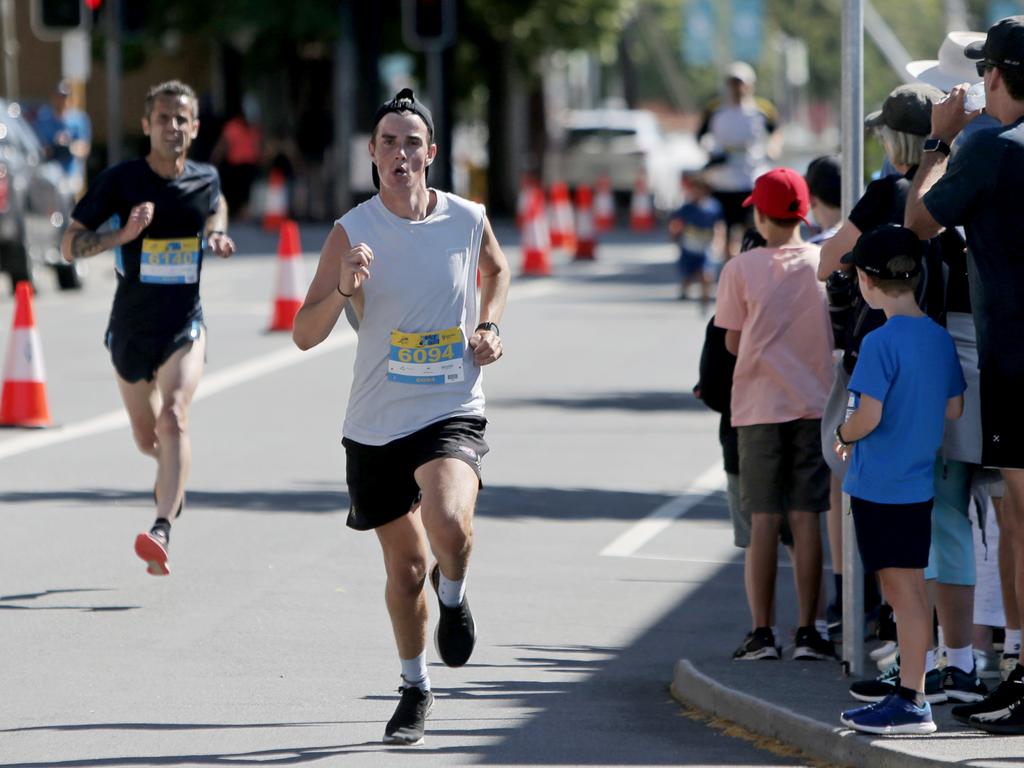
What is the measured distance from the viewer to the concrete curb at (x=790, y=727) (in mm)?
6352

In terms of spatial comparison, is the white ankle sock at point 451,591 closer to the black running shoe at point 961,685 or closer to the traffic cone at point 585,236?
the black running shoe at point 961,685

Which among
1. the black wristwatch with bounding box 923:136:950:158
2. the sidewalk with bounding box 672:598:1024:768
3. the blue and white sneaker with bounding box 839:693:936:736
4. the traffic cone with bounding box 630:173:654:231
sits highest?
the black wristwatch with bounding box 923:136:950:158

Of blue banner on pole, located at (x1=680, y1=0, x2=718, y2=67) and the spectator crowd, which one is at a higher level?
blue banner on pole, located at (x1=680, y1=0, x2=718, y2=67)

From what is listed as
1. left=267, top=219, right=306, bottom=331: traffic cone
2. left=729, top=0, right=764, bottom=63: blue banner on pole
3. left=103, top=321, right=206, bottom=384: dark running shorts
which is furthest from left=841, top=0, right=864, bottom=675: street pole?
left=729, top=0, right=764, bottom=63: blue banner on pole

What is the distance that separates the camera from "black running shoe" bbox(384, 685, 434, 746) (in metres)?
6.83

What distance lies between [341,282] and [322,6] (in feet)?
106

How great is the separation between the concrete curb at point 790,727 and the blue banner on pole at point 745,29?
3893 centimetres

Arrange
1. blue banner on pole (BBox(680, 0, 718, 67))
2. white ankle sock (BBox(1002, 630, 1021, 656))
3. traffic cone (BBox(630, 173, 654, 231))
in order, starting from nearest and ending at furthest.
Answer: white ankle sock (BBox(1002, 630, 1021, 656)), traffic cone (BBox(630, 173, 654, 231)), blue banner on pole (BBox(680, 0, 718, 67))

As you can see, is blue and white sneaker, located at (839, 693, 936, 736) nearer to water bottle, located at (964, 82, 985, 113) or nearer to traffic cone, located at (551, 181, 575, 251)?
water bottle, located at (964, 82, 985, 113)

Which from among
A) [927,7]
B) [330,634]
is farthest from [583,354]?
[927,7]

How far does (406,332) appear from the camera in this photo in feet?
22.4

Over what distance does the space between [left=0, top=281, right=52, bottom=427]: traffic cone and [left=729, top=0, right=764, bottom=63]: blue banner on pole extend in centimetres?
3255

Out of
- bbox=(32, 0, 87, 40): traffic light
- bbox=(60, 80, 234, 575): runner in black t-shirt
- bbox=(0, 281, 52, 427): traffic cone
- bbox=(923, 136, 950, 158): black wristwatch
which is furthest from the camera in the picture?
bbox=(32, 0, 87, 40): traffic light

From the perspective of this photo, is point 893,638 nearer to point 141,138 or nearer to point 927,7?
point 141,138
